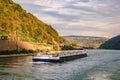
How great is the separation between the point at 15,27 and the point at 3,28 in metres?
15.5

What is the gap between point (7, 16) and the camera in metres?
198

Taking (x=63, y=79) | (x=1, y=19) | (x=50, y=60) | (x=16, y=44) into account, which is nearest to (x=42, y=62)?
(x=50, y=60)

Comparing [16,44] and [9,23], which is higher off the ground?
[9,23]

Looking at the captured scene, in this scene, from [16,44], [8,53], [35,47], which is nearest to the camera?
[8,53]

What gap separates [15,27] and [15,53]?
168ft

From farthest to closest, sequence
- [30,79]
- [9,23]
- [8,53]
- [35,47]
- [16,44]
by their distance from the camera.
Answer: [9,23]
[35,47]
[16,44]
[8,53]
[30,79]

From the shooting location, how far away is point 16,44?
506 ft

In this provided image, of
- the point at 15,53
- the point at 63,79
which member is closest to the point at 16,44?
the point at 15,53

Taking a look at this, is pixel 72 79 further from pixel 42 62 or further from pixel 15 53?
pixel 15 53

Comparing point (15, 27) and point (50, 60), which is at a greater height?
point (15, 27)

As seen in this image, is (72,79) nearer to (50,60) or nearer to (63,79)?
(63,79)

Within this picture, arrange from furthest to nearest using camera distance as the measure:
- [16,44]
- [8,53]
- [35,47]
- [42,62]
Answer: [35,47]
[16,44]
[8,53]
[42,62]

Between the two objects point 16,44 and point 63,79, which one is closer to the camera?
point 63,79

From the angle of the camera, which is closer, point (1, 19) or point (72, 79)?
point (72, 79)
